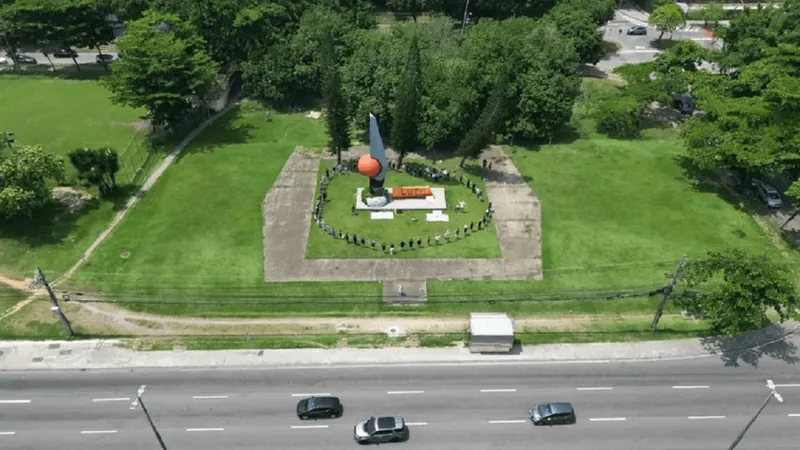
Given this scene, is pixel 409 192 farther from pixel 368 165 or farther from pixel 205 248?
pixel 205 248

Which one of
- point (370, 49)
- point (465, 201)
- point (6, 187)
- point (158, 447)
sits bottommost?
point (158, 447)

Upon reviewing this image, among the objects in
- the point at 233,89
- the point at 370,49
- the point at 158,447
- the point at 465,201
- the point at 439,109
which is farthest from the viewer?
the point at 233,89

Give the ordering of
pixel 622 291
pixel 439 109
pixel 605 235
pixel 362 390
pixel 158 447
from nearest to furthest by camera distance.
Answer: pixel 158 447, pixel 362 390, pixel 622 291, pixel 605 235, pixel 439 109

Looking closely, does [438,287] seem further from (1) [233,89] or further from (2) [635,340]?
(1) [233,89]

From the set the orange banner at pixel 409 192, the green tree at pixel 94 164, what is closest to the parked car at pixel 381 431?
the orange banner at pixel 409 192

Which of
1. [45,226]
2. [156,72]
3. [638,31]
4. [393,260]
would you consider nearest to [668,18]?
[638,31]

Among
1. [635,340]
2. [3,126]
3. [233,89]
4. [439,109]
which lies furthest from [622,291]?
[3,126]

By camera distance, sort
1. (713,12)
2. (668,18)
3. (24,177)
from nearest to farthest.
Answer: (24,177) → (668,18) → (713,12)

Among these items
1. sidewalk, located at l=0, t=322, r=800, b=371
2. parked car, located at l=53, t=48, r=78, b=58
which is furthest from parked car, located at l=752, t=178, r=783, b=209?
parked car, located at l=53, t=48, r=78, b=58
